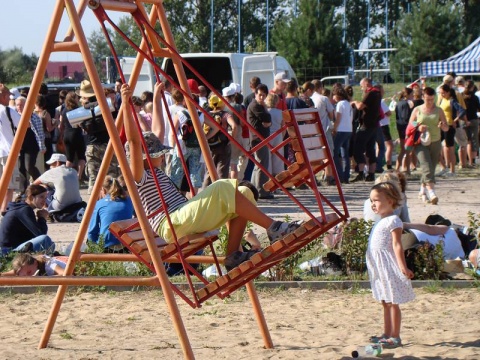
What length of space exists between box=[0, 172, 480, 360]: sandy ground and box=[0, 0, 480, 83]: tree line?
37.7 m

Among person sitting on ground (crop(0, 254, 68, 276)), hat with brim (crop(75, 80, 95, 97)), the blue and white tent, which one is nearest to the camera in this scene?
person sitting on ground (crop(0, 254, 68, 276))

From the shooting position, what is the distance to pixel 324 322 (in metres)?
7.20

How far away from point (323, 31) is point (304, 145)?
46825mm

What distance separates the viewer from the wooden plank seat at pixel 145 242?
18.7ft

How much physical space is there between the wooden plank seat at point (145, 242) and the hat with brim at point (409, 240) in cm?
291

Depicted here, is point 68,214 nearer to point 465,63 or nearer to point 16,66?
point 465,63

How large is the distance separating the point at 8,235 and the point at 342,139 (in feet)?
26.1

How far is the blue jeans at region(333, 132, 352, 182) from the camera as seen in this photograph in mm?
16422

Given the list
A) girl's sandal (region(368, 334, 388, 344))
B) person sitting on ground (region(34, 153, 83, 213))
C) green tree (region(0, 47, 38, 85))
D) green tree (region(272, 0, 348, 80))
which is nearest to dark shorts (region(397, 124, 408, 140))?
person sitting on ground (region(34, 153, 83, 213))

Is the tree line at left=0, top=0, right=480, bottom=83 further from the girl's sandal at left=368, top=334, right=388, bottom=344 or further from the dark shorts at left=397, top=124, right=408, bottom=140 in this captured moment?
the girl's sandal at left=368, top=334, right=388, bottom=344

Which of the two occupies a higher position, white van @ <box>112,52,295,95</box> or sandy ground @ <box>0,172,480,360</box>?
white van @ <box>112,52,295,95</box>

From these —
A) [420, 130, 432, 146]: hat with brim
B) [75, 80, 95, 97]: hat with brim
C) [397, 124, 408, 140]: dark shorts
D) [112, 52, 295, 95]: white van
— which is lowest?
[397, 124, 408, 140]: dark shorts

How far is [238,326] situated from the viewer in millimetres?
7137

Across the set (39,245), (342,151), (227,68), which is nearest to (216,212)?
(39,245)
